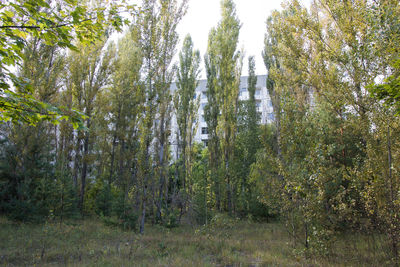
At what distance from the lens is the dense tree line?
6047 millimetres

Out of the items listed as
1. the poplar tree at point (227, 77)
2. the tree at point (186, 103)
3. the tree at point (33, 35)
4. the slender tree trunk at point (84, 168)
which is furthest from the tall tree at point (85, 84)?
the tree at point (33, 35)

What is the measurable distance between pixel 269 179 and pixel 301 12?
5.74 meters

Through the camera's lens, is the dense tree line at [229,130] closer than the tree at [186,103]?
Yes

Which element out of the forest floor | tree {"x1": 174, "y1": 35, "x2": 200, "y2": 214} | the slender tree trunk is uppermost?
tree {"x1": 174, "y1": 35, "x2": 200, "y2": 214}

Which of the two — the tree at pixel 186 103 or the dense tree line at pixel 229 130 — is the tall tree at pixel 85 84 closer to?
the dense tree line at pixel 229 130

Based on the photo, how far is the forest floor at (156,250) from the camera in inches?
240

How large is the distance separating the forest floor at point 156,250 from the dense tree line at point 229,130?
629mm

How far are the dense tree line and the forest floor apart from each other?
24.8 inches

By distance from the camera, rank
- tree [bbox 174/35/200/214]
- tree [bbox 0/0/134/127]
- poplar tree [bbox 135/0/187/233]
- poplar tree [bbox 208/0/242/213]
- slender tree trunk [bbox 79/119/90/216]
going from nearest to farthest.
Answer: tree [bbox 0/0/134/127] → poplar tree [bbox 135/0/187/233] → slender tree trunk [bbox 79/119/90/216] → poplar tree [bbox 208/0/242/213] → tree [bbox 174/35/200/214]

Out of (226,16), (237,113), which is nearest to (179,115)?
(237,113)

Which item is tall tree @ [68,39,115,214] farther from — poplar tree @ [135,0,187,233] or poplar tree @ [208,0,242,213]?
poplar tree @ [208,0,242,213]

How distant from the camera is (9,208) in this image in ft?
34.1

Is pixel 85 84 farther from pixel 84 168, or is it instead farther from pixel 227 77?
pixel 227 77

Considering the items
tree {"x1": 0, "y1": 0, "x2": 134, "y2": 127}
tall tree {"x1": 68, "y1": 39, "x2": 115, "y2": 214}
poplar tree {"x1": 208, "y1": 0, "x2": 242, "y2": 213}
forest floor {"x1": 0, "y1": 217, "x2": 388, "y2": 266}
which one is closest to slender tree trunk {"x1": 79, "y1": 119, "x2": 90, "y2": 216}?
tall tree {"x1": 68, "y1": 39, "x2": 115, "y2": 214}
